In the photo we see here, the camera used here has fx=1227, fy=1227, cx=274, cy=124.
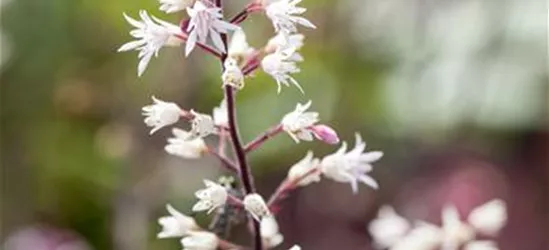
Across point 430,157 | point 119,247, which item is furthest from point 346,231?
point 119,247

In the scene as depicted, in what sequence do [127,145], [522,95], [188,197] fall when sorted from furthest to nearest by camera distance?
[522,95]
[188,197]
[127,145]

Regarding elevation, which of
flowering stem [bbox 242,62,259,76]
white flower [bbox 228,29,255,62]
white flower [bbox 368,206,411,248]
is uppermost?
white flower [bbox 228,29,255,62]

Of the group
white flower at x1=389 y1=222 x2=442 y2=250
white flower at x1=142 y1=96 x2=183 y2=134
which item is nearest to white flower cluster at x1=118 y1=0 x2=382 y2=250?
white flower at x1=142 y1=96 x2=183 y2=134

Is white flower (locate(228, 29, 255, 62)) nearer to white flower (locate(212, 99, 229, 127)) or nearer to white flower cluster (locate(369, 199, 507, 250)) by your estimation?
white flower (locate(212, 99, 229, 127))

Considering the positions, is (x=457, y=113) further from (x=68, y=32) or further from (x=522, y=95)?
(x=68, y=32)

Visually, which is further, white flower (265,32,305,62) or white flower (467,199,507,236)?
white flower (467,199,507,236)

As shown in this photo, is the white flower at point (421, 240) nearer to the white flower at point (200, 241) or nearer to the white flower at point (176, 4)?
the white flower at point (200, 241)

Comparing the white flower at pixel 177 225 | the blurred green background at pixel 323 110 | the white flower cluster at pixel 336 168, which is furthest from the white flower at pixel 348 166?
the blurred green background at pixel 323 110
